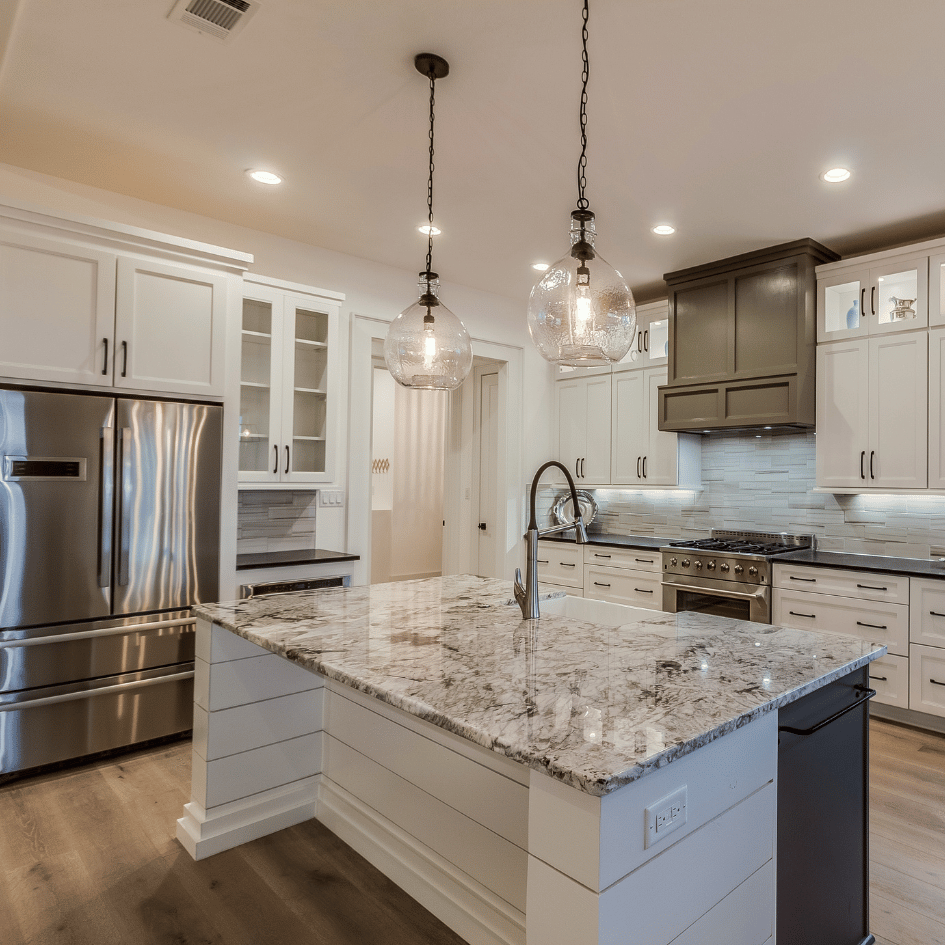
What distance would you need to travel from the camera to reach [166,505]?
308cm

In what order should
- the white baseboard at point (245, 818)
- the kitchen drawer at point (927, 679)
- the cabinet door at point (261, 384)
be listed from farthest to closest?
the cabinet door at point (261, 384), the kitchen drawer at point (927, 679), the white baseboard at point (245, 818)

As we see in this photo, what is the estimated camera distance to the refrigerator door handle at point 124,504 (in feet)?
9.66

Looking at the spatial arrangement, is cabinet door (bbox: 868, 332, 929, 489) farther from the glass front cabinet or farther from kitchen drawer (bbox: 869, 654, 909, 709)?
the glass front cabinet

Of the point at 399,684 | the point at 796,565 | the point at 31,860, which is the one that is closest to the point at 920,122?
the point at 796,565

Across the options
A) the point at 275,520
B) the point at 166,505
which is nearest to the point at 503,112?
the point at 166,505

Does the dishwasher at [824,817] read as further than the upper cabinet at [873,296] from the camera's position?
No

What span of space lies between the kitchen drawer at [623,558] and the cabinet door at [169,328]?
2981mm

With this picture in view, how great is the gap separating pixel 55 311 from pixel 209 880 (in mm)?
2363

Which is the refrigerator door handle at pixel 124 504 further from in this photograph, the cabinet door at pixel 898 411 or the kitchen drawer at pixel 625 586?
the cabinet door at pixel 898 411

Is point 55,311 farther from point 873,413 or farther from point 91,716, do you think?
point 873,413

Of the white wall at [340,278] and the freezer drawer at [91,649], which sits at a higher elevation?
the white wall at [340,278]

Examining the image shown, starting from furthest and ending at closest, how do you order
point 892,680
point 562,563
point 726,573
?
point 562,563
point 726,573
point 892,680

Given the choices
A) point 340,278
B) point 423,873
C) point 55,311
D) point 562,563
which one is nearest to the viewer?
point 423,873

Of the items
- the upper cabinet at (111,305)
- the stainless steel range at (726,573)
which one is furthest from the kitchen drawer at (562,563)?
the upper cabinet at (111,305)
